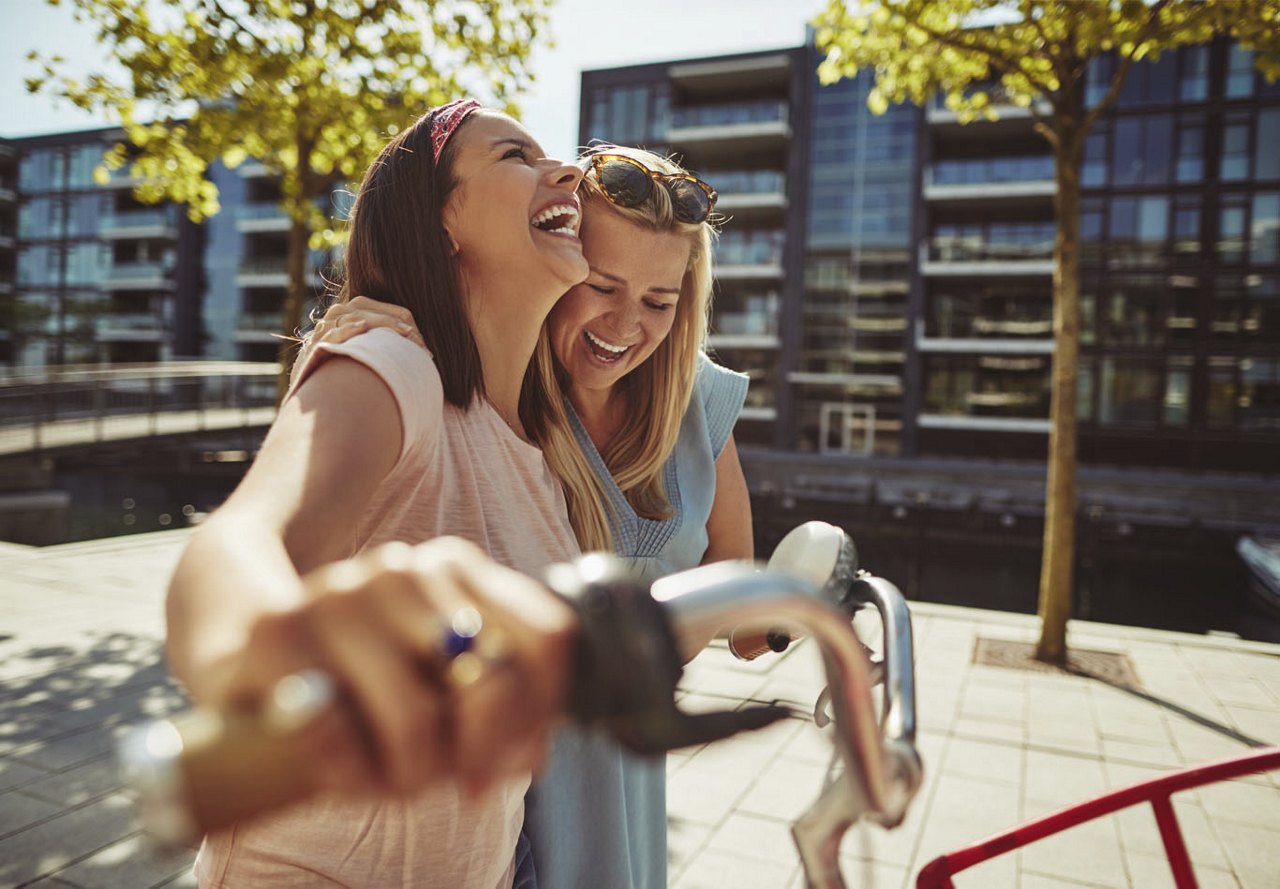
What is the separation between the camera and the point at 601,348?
6.25 feet

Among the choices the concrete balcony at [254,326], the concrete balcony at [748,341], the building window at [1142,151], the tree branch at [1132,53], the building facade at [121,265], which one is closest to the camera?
the tree branch at [1132,53]

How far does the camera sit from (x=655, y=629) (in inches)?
18.0

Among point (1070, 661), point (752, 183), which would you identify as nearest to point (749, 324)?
point (752, 183)

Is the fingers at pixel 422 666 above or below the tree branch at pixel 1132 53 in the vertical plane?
below

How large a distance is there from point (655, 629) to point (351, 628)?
163 millimetres

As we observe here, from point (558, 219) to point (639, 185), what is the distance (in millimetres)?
357

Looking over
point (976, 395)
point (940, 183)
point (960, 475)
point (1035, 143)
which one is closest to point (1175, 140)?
point (1035, 143)

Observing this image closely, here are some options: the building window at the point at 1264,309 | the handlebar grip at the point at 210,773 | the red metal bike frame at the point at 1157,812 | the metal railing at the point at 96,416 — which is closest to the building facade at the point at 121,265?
the metal railing at the point at 96,416

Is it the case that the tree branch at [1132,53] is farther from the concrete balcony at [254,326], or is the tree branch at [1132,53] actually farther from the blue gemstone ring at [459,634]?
the concrete balcony at [254,326]

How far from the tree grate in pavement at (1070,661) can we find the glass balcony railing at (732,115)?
2851 cm

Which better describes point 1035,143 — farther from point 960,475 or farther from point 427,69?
point 427,69

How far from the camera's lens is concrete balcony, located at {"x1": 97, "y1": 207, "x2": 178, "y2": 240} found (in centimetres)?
4059

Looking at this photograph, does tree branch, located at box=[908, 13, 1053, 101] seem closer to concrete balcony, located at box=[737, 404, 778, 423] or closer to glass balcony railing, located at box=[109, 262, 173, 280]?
concrete balcony, located at box=[737, 404, 778, 423]

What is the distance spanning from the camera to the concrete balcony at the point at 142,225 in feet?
133
